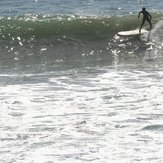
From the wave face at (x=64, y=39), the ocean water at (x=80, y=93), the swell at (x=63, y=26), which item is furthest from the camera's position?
the swell at (x=63, y=26)

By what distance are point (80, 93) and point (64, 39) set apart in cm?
1034

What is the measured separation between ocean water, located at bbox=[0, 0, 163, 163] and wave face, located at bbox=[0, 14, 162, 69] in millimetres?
41

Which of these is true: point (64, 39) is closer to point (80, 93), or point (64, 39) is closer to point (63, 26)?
point (63, 26)

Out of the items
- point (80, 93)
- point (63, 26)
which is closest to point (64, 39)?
point (63, 26)

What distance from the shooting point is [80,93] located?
467 inches

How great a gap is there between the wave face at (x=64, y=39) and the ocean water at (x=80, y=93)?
1.6 inches

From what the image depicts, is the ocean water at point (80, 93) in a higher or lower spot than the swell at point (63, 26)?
lower

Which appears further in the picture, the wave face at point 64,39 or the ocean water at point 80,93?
the wave face at point 64,39

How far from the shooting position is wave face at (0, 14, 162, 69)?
18.1 meters

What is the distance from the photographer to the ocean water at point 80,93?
7996mm

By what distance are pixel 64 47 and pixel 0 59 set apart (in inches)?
143

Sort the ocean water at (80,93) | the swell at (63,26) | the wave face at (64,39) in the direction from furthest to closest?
→ the swell at (63,26), the wave face at (64,39), the ocean water at (80,93)

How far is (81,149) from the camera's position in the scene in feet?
26.1

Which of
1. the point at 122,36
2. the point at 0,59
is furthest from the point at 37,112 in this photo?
the point at 122,36
